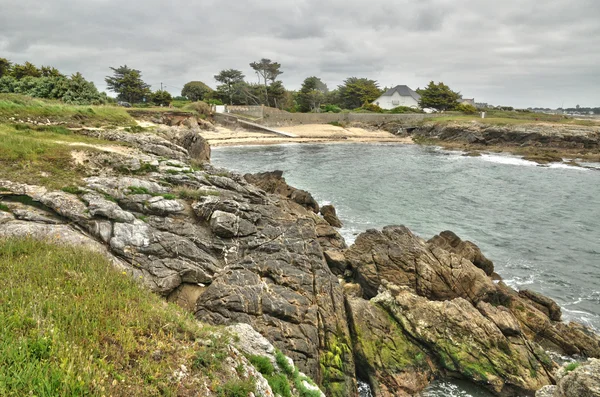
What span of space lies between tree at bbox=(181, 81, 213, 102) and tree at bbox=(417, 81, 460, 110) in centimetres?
6057

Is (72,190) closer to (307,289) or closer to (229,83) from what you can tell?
(307,289)

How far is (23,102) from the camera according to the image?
25.1 metres

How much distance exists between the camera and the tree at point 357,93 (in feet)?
358

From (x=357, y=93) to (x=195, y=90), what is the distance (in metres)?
47.8

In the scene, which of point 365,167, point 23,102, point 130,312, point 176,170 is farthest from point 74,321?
point 365,167

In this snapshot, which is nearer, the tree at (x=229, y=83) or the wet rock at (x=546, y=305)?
the wet rock at (x=546, y=305)

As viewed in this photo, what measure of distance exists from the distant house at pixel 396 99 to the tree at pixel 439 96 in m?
7.96

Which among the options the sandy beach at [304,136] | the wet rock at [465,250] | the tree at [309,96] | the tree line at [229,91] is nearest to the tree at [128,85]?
the tree line at [229,91]

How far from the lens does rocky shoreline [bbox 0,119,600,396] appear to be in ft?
31.8

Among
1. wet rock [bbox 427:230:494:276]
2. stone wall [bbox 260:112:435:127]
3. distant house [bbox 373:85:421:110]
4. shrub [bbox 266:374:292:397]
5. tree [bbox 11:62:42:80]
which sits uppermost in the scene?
distant house [bbox 373:85:421:110]

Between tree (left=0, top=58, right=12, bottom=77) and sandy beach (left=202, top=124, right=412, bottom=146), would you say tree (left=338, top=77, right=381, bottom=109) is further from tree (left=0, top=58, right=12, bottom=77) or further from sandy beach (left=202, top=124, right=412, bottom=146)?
tree (left=0, top=58, right=12, bottom=77)

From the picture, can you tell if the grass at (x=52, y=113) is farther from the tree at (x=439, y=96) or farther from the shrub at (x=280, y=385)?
the tree at (x=439, y=96)

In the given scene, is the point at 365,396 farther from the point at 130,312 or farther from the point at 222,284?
the point at 130,312

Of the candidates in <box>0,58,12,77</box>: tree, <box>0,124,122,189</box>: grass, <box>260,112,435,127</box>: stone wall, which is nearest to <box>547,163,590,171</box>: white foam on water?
<box>260,112,435,127</box>: stone wall
